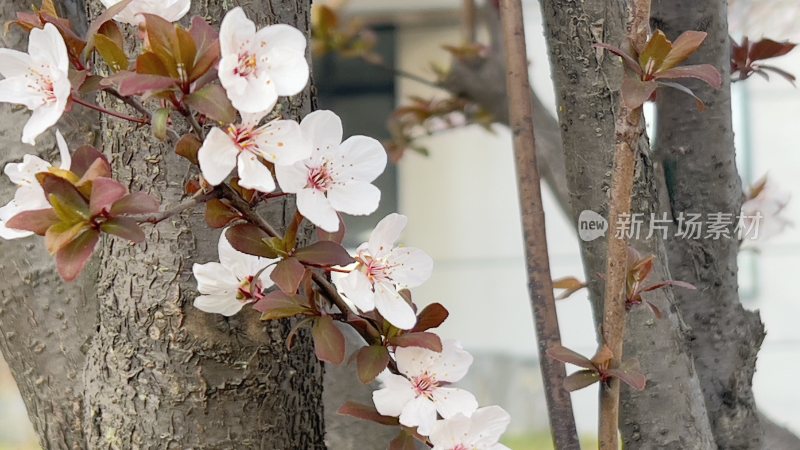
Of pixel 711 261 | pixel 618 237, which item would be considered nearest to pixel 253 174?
pixel 618 237

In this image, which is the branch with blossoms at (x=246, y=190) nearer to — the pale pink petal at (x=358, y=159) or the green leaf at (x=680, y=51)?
the pale pink petal at (x=358, y=159)

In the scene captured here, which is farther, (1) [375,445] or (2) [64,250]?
(1) [375,445]

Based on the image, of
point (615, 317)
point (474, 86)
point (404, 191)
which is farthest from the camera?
point (404, 191)

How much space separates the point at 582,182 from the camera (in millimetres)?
668

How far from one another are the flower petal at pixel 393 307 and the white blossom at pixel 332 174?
0.16 feet

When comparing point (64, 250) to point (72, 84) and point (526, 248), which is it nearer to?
point (72, 84)

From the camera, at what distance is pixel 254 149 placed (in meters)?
0.42

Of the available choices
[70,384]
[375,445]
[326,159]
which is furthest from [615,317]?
[70,384]

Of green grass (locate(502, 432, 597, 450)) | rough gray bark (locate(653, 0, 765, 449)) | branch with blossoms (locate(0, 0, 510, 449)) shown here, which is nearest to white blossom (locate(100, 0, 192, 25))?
branch with blossoms (locate(0, 0, 510, 449))

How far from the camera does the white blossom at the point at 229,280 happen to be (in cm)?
51

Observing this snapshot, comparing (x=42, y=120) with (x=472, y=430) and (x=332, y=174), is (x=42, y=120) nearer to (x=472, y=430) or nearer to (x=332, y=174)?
(x=332, y=174)

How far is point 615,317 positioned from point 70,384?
41 centimetres

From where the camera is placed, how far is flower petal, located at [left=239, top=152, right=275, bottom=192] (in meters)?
0.41

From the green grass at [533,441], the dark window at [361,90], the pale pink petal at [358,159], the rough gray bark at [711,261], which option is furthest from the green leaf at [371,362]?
the dark window at [361,90]
